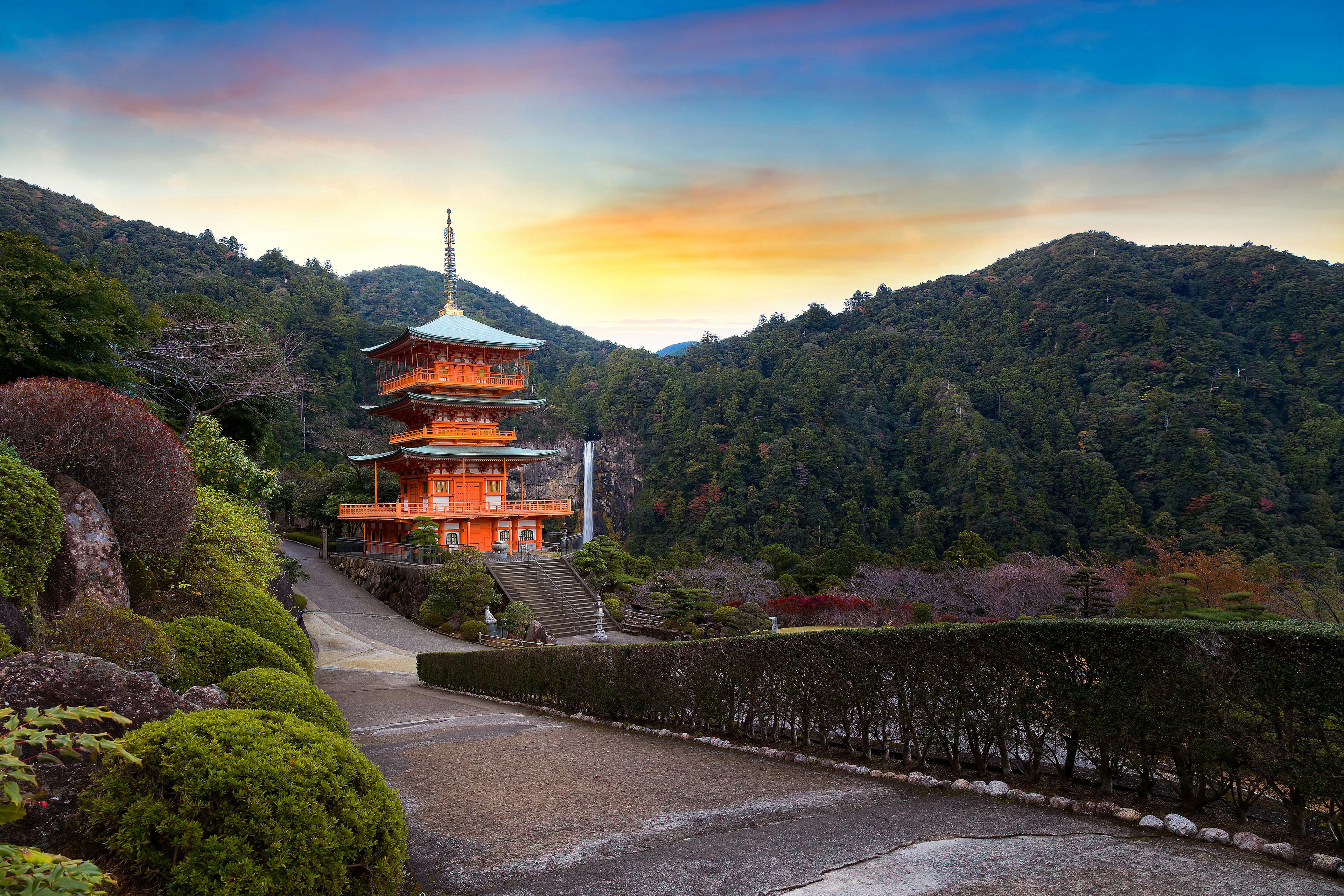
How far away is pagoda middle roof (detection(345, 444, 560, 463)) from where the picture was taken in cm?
2505

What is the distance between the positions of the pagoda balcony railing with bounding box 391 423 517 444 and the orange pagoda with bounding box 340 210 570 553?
4cm

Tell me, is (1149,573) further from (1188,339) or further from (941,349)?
(941,349)

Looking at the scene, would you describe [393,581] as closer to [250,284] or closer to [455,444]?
[455,444]

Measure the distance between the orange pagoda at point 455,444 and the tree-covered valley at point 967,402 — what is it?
13983 millimetres

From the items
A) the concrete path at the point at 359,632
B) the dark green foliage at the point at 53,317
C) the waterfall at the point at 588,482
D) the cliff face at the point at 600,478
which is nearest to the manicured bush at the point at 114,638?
the dark green foliage at the point at 53,317

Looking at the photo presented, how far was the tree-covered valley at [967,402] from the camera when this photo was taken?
123ft

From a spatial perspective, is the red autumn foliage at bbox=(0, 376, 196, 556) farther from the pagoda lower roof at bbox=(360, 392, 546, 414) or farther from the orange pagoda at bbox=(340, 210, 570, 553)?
the pagoda lower roof at bbox=(360, 392, 546, 414)

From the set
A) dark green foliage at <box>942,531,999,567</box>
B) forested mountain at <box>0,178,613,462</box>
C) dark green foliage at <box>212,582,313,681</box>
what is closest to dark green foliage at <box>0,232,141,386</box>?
dark green foliage at <box>212,582,313,681</box>

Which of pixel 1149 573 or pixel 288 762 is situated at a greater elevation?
pixel 288 762

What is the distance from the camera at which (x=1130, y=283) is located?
5519 centimetres

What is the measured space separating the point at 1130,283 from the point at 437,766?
213 ft

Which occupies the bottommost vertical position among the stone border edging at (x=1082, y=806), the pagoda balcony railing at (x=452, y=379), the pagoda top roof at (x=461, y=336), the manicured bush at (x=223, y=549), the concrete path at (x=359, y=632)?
the concrete path at (x=359, y=632)

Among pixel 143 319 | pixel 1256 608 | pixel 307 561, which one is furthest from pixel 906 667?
pixel 307 561

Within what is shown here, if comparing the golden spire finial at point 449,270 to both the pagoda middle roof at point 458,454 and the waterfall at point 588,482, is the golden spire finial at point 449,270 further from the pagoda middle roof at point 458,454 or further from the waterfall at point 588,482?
the waterfall at point 588,482
